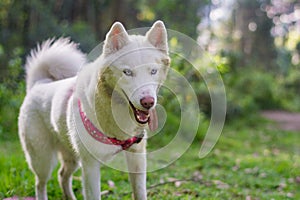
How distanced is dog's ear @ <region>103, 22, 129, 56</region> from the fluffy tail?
0.98 metres

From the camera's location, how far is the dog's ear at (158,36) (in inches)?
104

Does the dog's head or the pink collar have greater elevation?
the dog's head

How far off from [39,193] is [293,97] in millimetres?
17625

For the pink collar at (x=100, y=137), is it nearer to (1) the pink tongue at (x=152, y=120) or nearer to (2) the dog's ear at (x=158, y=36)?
(1) the pink tongue at (x=152, y=120)

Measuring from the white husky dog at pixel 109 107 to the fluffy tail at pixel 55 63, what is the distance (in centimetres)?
35

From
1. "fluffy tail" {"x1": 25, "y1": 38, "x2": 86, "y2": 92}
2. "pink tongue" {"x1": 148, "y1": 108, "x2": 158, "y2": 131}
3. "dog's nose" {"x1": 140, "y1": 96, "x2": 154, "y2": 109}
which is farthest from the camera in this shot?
"fluffy tail" {"x1": 25, "y1": 38, "x2": 86, "y2": 92}

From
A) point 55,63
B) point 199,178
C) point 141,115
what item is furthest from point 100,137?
point 199,178

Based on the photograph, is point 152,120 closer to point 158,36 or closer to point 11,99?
point 158,36

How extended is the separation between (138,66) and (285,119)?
1250cm

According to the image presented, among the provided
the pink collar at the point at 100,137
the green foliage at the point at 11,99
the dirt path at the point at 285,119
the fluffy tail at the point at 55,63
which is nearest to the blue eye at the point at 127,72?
the pink collar at the point at 100,137

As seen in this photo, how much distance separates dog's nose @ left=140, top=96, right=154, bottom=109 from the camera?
7.58 feet

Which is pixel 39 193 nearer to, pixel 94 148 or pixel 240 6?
pixel 94 148

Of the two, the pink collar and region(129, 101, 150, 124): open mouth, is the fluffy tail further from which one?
region(129, 101, 150, 124): open mouth

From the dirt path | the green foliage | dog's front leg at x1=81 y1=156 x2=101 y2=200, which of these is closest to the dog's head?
dog's front leg at x1=81 y1=156 x2=101 y2=200
